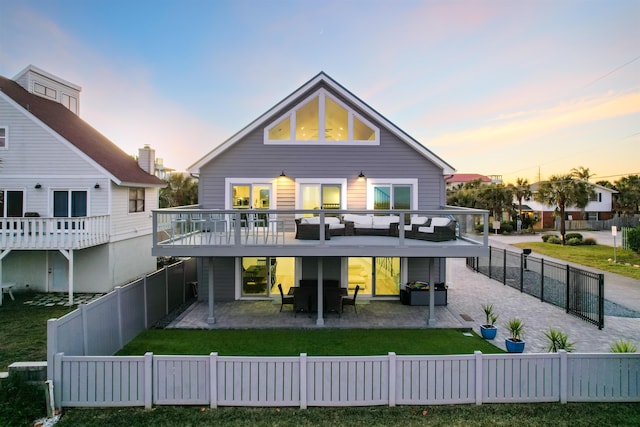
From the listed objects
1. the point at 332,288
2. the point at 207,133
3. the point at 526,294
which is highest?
the point at 207,133

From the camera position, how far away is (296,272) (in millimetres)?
13141

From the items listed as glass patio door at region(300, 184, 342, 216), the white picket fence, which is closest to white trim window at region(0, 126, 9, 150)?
glass patio door at region(300, 184, 342, 216)

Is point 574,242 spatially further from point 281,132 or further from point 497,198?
point 281,132

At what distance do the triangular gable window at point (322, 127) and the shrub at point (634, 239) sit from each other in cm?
2125

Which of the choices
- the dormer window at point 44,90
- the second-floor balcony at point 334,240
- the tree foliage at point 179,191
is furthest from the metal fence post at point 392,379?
the tree foliage at point 179,191

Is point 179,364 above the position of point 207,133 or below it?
below

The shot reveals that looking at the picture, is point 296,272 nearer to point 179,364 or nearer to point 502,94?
point 179,364

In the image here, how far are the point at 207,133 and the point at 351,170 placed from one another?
2012cm

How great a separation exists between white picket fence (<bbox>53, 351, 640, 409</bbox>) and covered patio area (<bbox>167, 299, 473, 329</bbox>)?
4127mm

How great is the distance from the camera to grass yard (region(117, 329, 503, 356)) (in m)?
8.44

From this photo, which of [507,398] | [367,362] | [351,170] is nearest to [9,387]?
[367,362]

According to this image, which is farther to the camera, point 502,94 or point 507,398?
point 502,94

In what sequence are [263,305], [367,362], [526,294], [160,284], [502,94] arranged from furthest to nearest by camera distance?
[502,94] < [526,294] < [263,305] < [160,284] < [367,362]

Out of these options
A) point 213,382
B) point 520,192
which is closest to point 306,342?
point 213,382
